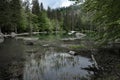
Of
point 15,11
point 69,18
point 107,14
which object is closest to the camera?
point 107,14

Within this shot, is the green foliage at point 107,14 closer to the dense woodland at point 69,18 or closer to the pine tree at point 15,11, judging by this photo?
the dense woodland at point 69,18

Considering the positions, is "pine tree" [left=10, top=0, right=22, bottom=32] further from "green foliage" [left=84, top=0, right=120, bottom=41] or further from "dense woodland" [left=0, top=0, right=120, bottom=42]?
"green foliage" [left=84, top=0, right=120, bottom=41]

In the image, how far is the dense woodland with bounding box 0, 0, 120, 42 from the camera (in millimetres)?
8289

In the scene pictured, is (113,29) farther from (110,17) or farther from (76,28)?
(76,28)

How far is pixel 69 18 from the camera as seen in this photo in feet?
344

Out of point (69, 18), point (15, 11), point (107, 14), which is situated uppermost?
point (15, 11)

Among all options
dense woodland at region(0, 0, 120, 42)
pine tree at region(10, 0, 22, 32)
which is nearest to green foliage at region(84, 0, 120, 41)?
dense woodland at region(0, 0, 120, 42)

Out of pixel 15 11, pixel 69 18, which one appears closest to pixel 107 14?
pixel 15 11

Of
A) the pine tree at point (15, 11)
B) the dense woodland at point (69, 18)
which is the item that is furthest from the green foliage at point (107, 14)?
the pine tree at point (15, 11)

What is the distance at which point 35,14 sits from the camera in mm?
80625

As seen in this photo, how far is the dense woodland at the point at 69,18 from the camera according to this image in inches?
326

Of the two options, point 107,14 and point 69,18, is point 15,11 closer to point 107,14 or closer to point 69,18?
point 107,14

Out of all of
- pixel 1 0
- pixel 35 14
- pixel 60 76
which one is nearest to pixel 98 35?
pixel 60 76

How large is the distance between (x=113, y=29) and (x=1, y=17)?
38.9m
